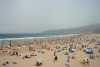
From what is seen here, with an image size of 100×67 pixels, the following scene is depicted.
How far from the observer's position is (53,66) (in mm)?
8562

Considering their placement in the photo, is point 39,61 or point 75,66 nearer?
point 75,66

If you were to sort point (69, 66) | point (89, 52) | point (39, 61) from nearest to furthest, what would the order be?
point (69, 66) → point (39, 61) → point (89, 52)

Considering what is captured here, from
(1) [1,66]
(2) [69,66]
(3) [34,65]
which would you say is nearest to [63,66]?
(2) [69,66]

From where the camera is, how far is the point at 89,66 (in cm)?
846

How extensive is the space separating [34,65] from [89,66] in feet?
15.0

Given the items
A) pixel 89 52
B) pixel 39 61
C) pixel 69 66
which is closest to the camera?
pixel 69 66

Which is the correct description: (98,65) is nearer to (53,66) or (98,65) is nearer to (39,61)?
(53,66)

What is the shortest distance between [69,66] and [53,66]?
1.31m

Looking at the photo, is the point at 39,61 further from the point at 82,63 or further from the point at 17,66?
the point at 82,63

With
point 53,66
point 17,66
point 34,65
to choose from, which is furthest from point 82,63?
point 17,66

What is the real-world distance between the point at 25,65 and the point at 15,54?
4.72 m

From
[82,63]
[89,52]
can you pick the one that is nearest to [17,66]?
[82,63]

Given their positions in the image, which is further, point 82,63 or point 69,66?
point 82,63

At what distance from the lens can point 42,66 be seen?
8656 mm
